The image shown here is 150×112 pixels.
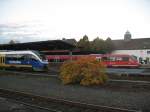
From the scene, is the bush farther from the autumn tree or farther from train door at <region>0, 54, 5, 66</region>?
the autumn tree

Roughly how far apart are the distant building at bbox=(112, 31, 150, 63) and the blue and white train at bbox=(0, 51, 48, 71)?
124 feet

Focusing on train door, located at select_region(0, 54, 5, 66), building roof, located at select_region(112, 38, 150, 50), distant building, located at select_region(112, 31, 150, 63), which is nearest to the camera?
train door, located at select_region(0, 54, 5, 66)

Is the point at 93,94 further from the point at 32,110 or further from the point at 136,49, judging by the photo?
the point at 136,49

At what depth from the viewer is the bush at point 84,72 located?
21.8 m

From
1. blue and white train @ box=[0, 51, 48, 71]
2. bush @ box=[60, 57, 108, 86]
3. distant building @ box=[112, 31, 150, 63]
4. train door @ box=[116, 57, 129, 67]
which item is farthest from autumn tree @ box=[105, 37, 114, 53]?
bush @ box=[60, 57, 108, 86]

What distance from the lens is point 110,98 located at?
594 inches

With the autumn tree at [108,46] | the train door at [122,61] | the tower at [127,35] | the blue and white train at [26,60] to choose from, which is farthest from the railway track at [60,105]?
the tower at [127,35]

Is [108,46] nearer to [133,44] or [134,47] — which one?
[134,47]

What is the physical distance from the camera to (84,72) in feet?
73.8

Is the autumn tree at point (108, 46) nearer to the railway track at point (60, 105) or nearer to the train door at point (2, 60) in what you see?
the train door at point (2, 60)

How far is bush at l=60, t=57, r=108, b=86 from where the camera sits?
21.8 meters

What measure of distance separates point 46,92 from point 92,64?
6408 millimetres

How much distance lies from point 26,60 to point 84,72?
1401 cm

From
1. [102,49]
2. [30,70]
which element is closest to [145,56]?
[102,49]
